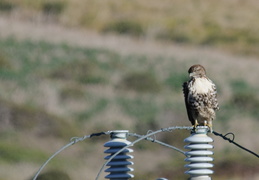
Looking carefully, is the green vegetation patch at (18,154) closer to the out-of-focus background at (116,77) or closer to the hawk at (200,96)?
the out-of-focus background at (116,77)

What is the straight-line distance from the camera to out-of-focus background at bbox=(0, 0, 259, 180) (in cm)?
3064

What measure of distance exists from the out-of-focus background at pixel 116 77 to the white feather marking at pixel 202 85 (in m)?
9.98

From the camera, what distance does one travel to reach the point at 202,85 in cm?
1017

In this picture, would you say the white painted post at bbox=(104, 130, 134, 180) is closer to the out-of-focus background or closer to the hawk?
the hawk

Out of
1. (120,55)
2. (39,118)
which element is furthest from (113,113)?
(120,55)

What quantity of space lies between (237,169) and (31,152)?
20.3 ft

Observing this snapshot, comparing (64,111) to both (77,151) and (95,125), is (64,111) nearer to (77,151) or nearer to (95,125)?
(95,125)

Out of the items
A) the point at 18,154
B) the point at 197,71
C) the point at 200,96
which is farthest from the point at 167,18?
the point at 197,71

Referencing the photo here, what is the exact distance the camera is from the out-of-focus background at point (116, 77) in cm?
3064

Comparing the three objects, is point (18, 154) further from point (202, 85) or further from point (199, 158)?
point (199, 158)

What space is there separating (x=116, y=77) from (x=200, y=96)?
3868 cm

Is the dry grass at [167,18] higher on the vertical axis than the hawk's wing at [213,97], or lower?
higher

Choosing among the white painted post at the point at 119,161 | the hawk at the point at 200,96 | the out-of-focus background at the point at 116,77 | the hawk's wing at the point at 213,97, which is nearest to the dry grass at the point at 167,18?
the out-of-focus background at the point at 116,77

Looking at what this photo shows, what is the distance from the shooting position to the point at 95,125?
1462 inches
